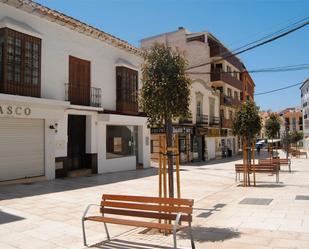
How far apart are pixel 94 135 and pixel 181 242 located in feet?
41.1

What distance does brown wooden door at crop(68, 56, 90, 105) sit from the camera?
55.5 ft

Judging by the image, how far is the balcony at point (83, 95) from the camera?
16.7 m

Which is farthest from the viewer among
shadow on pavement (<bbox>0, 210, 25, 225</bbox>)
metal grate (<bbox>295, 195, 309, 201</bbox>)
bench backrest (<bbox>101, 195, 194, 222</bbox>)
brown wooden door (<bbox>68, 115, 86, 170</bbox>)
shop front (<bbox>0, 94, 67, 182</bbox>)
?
brown wooden door (<bbox>68, 115, 86, 170</bbox>)

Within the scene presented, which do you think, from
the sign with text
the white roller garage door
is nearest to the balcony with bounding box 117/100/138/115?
the white roller garage door

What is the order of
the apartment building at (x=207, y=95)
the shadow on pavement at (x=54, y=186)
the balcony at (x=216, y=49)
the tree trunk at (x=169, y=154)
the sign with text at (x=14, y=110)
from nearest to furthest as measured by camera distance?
the tree trunk at (x=169, y=154)
the shadow on pavement at (x=54, y=186)
the sign with text at (x=14, y=110)
the apartment building at (x=207, y=95)
the balcony at (x=216, y=49)

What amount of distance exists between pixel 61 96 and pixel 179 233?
11.0m

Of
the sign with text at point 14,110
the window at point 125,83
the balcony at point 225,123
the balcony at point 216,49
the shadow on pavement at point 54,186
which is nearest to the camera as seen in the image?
the shadow on pavement at point 54,186

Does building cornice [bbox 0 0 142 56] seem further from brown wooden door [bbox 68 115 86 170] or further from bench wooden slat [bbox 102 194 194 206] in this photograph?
bench wooden slat [bbox 102 194 194 206]

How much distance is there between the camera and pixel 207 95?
35.0m

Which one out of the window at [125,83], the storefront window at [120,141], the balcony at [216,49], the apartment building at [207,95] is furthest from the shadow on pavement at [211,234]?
the balcony at [216,49]

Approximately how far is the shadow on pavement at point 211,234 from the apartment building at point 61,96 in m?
6.11

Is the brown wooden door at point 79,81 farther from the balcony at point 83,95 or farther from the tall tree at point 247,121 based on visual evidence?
the tall tree at point 247,121

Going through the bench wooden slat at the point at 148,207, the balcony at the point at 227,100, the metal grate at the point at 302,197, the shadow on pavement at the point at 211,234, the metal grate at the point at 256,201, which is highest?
the balcony at the point at 227,100

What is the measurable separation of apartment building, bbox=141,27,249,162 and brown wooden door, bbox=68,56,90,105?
1067cm
